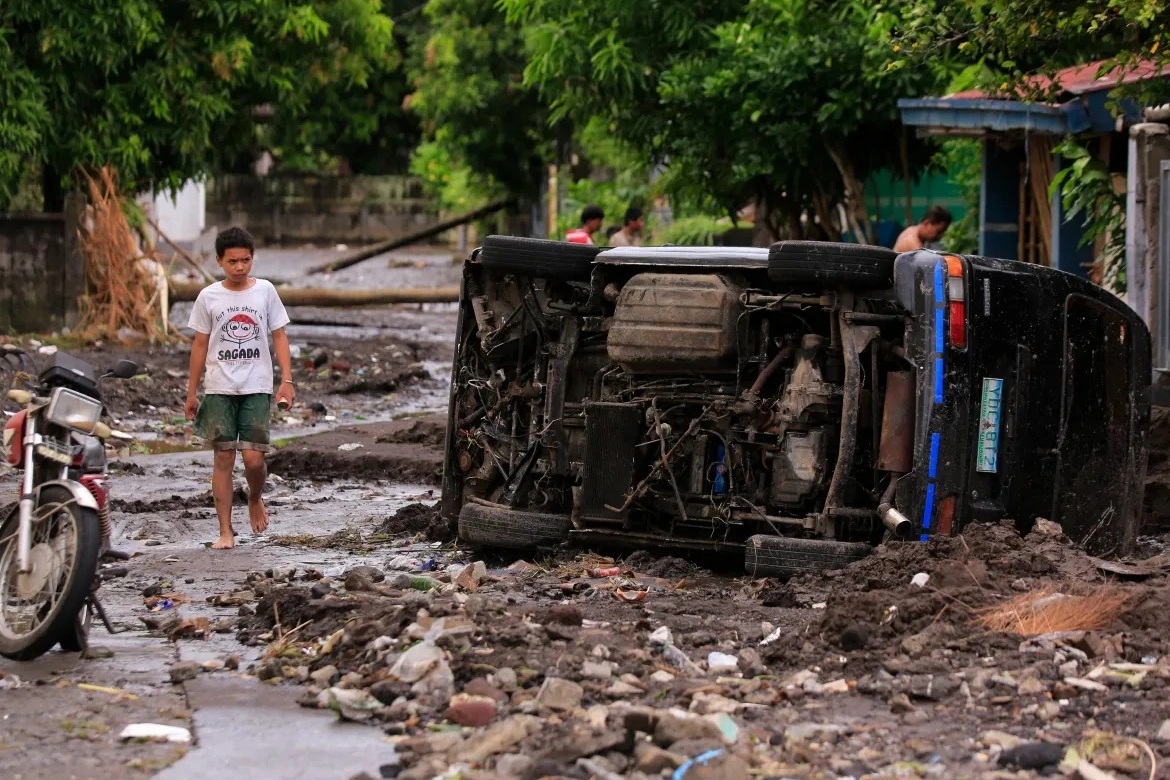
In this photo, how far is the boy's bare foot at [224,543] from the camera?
9.07m

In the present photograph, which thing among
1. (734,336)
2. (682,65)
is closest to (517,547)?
(734,336)

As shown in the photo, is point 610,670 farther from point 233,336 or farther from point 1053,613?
point 233,336

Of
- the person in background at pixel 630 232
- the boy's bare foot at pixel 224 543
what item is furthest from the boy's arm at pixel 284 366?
the person in background at pixel 630 232

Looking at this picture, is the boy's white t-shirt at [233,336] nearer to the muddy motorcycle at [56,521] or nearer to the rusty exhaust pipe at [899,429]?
the muddy motorcycle at [56,521]

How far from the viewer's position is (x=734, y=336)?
7938mm

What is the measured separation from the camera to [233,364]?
358 inches

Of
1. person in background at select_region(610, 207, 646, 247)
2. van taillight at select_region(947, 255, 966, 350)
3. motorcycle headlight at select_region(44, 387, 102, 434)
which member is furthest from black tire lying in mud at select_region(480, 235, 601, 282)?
person in background at select_region(610, 207, 646, 247)

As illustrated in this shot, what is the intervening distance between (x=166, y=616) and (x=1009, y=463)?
11.8ft

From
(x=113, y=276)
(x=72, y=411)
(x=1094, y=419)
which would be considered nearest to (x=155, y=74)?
(x=113, y=276)

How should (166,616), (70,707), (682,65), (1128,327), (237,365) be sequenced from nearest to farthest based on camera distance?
(70,707)
(166,616)
(1128,327)
(237,365)
(682,65)

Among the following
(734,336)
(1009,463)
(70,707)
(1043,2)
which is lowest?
(70,707)

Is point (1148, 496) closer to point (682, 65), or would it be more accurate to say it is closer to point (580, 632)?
point (580, 632)

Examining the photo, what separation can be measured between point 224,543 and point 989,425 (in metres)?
3.86

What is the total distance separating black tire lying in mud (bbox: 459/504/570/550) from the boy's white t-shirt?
4.79 ft
